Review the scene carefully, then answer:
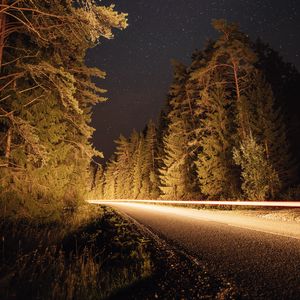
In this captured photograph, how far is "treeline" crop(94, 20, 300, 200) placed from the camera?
2113cm

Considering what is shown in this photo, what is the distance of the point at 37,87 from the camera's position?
14.2m

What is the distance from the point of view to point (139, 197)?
59.1 metres

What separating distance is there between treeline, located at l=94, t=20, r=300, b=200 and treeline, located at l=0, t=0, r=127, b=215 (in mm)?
10605

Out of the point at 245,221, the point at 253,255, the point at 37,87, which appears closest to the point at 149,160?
the point at 37,87

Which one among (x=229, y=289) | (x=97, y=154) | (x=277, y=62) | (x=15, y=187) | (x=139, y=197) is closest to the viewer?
Result: (x=229, y=289)

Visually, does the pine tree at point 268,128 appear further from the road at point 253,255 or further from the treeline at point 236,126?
the road at point 253,255

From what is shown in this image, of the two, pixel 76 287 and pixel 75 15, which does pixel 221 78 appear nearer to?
pixel 75 15

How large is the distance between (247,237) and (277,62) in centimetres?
3640

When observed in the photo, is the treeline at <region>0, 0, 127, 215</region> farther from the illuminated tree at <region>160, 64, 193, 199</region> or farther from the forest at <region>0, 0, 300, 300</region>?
the illuminated tree at <region>160, 64, 193, 199</region>

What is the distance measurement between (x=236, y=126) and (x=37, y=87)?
810 inches

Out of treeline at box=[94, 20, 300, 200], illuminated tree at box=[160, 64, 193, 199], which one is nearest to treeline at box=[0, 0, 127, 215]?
treeline at box=[94, 20, 300, 200]

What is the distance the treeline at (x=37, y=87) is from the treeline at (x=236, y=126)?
34.8ft

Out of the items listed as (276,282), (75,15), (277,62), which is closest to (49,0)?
(75,15)

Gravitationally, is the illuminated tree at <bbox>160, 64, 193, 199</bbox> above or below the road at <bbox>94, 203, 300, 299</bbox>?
above
